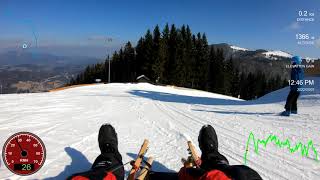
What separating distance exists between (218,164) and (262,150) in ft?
9.67

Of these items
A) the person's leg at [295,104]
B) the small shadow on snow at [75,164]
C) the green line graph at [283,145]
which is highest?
the person's leg at [295,104]

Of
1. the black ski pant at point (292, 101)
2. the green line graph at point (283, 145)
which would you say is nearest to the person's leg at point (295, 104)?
the black ski pant at point (292, 101)

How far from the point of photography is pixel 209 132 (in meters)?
4.55

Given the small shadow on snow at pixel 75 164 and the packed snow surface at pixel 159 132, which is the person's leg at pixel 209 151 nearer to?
the packed snow surface at pixel 159 132

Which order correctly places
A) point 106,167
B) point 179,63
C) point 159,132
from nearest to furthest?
point 106,167, point 159,132, point 179,63

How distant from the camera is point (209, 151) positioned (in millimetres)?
4141

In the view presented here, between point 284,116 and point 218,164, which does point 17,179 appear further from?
point 284,116

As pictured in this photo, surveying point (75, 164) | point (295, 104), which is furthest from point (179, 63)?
point (75, 164)

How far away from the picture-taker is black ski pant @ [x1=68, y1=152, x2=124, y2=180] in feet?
9.84

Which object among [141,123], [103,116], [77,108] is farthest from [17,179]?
[77,108]

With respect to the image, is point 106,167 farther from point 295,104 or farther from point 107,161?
point 295,104

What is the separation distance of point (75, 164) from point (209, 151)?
1990 millimetres
